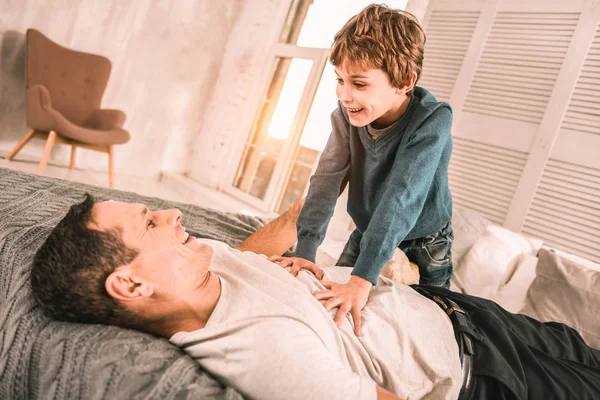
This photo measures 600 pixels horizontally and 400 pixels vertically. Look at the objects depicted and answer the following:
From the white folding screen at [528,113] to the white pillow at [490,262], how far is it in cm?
43

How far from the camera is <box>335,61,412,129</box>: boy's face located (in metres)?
1.23

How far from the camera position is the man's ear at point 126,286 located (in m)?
0.92

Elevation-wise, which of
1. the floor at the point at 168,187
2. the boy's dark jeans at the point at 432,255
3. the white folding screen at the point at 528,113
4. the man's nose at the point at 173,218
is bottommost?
the floor at the point at 168,187

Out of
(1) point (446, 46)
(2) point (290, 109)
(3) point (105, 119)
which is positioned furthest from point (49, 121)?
(1) point (446, 46)

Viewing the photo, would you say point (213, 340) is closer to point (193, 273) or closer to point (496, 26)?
Result: point (193, 273)

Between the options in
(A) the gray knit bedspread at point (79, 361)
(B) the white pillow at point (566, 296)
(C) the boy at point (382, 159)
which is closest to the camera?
(A) the gray knit bedspread at point (79, 361)

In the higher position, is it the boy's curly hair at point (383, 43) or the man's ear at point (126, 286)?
the boy's curly hair at point (383, 43)

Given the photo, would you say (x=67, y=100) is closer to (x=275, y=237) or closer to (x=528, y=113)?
(x=275, y=237)

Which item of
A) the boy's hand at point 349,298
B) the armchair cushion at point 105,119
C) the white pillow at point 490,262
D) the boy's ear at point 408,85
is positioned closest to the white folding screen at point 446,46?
the white pillow at point 490,262

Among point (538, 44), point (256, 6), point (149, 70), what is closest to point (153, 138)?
point (149, 70)

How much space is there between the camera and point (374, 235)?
3.83 ft

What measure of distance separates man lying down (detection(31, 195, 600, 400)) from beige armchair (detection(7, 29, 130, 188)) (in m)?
2.92

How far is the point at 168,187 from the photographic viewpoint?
5215 mm

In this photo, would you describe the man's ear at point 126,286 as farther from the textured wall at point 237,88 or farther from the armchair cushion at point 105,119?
the textured wall at point 237,88
